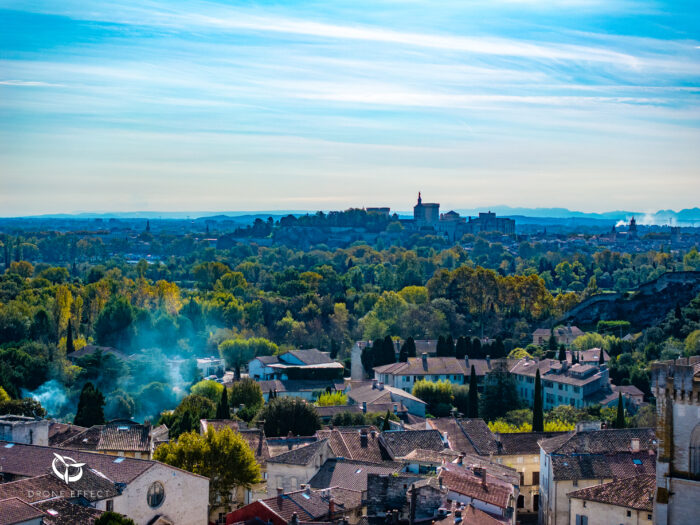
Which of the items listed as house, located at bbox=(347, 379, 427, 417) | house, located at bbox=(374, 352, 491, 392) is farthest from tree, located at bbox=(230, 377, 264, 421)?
house, located at bbox=(374, 352, 491, 392)

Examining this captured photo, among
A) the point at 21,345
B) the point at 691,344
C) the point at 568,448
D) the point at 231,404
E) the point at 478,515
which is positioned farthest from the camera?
the point at 21,345

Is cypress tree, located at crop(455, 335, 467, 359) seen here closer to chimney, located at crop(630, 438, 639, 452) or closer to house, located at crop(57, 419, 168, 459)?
chimney, located at crop(630, 438, 639, 452)

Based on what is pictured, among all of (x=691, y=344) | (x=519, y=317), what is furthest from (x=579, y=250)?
(x=691, y=344)

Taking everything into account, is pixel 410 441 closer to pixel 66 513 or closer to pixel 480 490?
pixel 480 490

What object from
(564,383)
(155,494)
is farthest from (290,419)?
(564,383)

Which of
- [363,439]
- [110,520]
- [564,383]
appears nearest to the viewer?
[110,520]

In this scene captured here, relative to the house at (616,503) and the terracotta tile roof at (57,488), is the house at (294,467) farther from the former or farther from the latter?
the house at (616,503)

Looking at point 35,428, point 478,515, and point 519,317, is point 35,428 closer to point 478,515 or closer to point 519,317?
point 478,515
